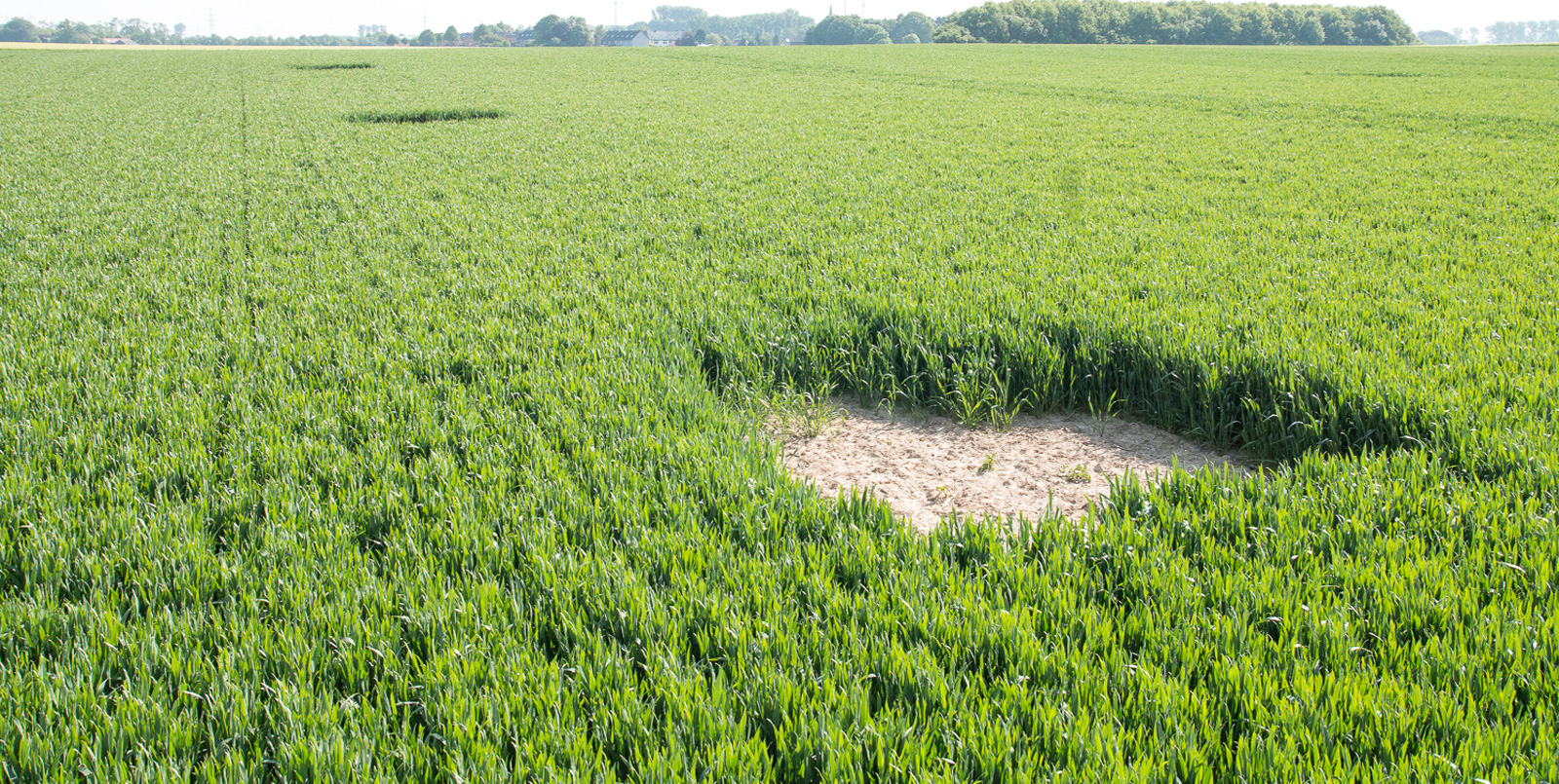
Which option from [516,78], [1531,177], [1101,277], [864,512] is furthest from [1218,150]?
[516,78]

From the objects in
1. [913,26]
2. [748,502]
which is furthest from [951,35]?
[748,502]

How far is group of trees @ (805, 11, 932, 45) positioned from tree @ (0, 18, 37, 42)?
104060 millimetres

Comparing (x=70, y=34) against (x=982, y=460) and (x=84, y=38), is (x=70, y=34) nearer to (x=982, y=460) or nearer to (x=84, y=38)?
(x=84, y=38)

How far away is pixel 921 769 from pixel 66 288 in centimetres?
636

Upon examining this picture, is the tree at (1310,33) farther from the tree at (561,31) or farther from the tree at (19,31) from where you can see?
the tree at (19,31)

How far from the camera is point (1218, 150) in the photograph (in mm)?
11914

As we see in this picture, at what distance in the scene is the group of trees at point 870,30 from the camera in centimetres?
11581

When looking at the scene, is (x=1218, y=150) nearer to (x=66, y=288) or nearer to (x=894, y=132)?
(x=894, y=132)

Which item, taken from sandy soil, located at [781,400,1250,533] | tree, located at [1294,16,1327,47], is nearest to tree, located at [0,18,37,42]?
tree, located at [1294,16,1327,47]

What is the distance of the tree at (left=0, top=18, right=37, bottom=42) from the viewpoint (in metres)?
116

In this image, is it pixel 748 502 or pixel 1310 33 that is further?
pixel 1310 33

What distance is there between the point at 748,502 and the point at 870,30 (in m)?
124

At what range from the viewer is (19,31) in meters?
121

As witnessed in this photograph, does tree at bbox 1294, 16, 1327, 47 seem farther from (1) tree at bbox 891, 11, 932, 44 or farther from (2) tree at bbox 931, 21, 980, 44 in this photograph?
(1) tree at bbox 891, 11, 932, 44
